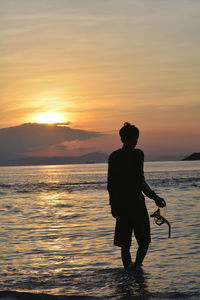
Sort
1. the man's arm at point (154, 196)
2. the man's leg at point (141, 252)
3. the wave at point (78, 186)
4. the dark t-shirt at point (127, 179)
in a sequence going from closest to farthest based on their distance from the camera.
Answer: the man's arm at point (154, 196) < the dark t-shirt at point (127, 179) < the man's leg at point (141, 252) < the wave at point (78, 186)

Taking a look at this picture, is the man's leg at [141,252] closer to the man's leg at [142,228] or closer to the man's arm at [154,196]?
the man's leg at [142,228]

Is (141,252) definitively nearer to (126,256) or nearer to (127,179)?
(126,256)

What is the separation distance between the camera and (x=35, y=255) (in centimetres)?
869

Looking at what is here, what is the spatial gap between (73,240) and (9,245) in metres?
1.42

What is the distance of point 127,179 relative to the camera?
A: 696cm

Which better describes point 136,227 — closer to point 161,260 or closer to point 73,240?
point 161,260

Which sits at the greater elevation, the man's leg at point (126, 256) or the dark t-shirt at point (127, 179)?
the dark t-shirt at point (127, 179)

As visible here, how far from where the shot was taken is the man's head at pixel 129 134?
22.9ft

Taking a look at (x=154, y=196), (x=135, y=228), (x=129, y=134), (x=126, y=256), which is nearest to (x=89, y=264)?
(x=126, y=256)

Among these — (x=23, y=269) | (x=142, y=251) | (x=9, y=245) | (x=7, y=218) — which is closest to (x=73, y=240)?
(x=9, y=245)

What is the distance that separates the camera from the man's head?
275 inches

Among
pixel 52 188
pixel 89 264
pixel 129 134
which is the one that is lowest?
pixel 89 264

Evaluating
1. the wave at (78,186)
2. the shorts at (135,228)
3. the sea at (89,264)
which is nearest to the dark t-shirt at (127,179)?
the shorts at (135,228)

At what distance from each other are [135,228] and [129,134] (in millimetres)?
1438
